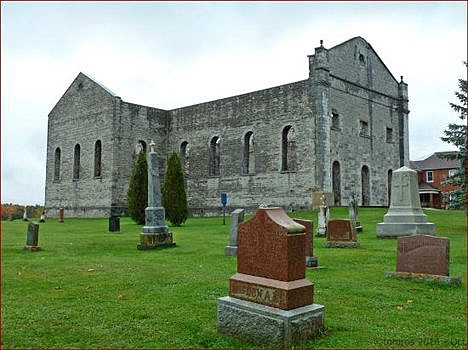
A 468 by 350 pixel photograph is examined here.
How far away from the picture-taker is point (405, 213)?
1340 centimetres

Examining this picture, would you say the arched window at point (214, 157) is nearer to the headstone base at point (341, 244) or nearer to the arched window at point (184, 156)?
Answer: the arched window at point (184, 156)

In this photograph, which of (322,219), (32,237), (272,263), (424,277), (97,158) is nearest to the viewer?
(272,263)

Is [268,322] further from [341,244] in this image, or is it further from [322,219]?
[322,219]

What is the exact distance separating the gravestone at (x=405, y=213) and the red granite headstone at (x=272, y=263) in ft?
31.0

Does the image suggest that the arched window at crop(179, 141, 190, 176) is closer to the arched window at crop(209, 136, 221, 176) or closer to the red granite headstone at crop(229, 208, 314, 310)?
the arched window at crop(209, 136, 221, 176)

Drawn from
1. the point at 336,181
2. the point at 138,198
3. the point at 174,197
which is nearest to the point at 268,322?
the point at 174,197

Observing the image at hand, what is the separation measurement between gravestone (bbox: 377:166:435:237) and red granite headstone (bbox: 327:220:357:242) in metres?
2.17

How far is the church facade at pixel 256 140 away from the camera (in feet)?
85.1

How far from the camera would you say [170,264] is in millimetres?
9508

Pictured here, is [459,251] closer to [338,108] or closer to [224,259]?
[224,259]

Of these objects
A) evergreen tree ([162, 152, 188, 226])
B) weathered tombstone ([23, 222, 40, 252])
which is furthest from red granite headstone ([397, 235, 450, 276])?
evergreen tree ([162, 152, 188, 226])

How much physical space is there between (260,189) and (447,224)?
12319 millimetres

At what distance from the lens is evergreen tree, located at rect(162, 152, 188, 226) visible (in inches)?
825

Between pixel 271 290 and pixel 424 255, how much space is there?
3982 millimetres
